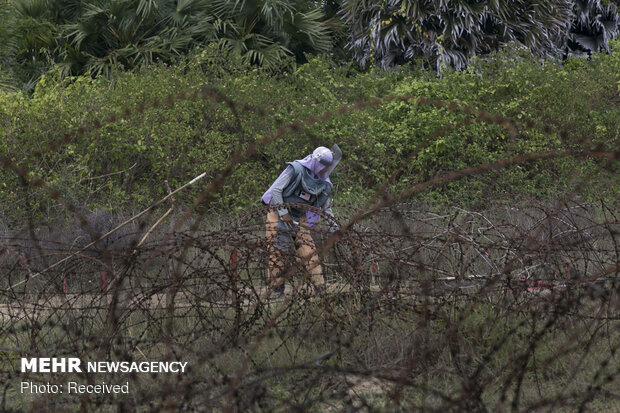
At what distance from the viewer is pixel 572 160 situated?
1174cm

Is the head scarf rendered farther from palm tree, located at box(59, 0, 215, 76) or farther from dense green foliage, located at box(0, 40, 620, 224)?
palm tree, located at box(59, 0, 215, 76)

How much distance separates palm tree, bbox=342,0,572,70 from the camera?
50.6ft

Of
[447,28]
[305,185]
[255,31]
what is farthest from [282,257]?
[255,31]

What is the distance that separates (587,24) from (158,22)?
9.54m

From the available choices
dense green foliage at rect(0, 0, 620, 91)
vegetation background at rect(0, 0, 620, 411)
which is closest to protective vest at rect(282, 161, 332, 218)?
vegetation background at rect(0, 0, 620, 411)

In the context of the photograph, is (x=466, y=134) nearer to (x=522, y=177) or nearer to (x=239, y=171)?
(x=522, y=177)

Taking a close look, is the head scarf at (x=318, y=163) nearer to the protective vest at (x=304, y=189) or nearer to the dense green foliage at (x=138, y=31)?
the protective vest at (x=304, y=189)

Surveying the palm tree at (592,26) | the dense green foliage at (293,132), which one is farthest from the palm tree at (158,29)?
the palm tree at (592,26)

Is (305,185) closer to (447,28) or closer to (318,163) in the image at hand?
(318,163)

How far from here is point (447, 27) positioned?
1548 centimetres

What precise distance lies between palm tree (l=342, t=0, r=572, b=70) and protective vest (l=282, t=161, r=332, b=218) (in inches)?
322

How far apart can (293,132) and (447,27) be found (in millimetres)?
5400

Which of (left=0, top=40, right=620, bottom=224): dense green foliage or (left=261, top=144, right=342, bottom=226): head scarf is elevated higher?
(left=261, top=144, right=342, bottom=226): head scarf

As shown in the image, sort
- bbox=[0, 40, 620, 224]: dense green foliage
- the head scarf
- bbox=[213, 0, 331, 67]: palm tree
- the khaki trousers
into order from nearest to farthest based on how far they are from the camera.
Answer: the khaki trousers < the head scarf < bbox=[0, 40, 620, 224]: dense green foliage < bbox=[213, 0, 331, 67]: palm tree
